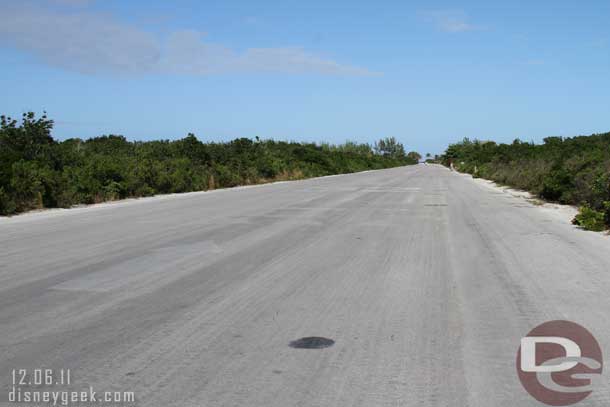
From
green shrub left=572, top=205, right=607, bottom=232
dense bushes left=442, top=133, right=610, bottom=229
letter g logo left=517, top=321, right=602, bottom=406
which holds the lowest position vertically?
letter g logo left=517, top=321, right=602, bottom=406

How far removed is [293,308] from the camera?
615 cm

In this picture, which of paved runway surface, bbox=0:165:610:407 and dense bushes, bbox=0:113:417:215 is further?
dense bushes, bbox=0:113:417:215

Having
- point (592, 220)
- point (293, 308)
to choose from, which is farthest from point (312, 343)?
point (592, 220)

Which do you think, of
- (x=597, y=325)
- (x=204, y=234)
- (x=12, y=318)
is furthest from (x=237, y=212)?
(x=597, y=325)

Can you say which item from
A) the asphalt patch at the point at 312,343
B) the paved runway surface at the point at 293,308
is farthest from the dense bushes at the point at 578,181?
the asphalt patch at the point at 312,343

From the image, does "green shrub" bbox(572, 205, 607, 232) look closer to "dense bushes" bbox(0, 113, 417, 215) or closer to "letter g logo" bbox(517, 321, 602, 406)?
"letter g logo" bbox(517, 321, 602, 406)

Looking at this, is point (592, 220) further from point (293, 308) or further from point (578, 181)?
point (293, 308)

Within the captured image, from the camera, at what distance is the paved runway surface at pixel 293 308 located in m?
4.14

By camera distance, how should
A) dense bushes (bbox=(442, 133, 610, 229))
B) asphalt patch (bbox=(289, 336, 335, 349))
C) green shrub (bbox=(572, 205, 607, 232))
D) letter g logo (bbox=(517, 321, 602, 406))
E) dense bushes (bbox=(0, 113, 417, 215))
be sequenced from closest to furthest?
letter g logo (bbox=(517, 321, 602, 406)) → asphalt patch (bbox=(289, 336, 335, 349)) → green shrub (bbox=(572, 205, 607, 232)) → dense bushes (bbox=(442, 133, 610, 229)) → dense bushes (bbox=(0, 113, 417, 215))

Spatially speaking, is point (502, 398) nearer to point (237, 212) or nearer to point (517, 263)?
point (517, 263)

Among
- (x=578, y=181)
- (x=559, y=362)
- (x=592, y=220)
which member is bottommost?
(x=559, y=362)

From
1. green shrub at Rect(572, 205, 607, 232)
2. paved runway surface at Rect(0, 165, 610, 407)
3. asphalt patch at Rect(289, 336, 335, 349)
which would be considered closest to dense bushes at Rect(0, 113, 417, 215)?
paved runway surface at Rect(0, 165, 610, 407)

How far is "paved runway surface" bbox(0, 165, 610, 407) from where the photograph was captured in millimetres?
4137

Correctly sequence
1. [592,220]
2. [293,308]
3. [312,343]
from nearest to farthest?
[312,343] < [293,308] < [592,220]
